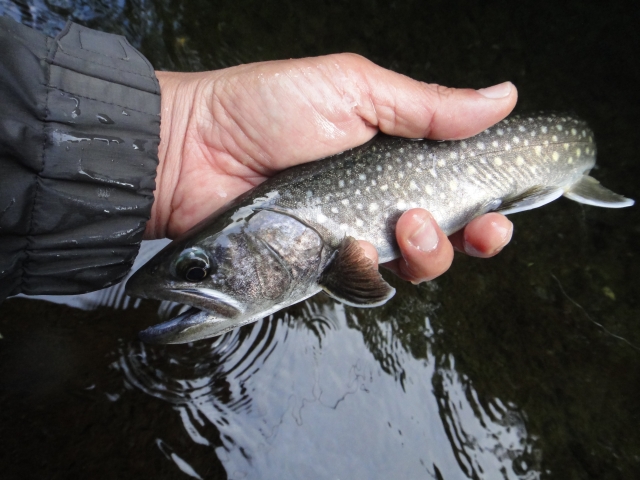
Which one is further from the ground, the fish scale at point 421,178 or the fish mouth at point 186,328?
the fish scale at point 421,178

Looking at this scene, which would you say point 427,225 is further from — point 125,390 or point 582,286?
point 125,390

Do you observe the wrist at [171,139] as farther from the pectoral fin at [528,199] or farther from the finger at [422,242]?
the pectoral fin at [528,199]

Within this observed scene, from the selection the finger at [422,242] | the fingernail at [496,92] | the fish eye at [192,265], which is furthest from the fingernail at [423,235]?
the fish eye at [192,265]

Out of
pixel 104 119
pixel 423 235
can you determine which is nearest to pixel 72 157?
pixel 104 119

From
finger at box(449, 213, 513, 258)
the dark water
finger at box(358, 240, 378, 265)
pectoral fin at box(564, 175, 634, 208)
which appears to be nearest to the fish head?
finger at box(358, 240, 378, 265)

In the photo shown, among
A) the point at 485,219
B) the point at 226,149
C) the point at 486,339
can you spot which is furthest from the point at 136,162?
the point at 486,339

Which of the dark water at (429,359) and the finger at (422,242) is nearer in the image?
the finger at (422,242)

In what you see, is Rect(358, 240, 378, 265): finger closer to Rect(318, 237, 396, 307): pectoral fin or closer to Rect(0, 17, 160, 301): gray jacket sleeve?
Rect(318, 237, 396, 307): pectoral fin

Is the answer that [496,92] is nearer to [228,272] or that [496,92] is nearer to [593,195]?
[593,195]
